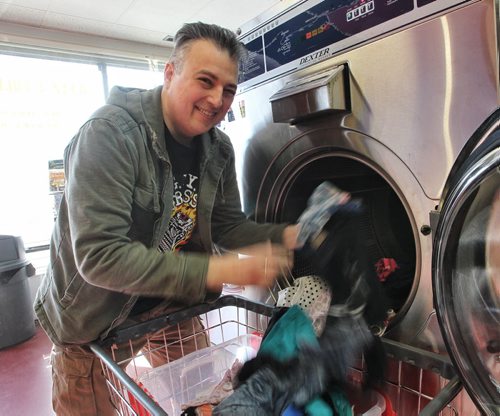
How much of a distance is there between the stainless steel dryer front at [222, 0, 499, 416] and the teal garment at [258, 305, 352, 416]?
0.25m

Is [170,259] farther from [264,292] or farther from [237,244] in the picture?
[264,292]

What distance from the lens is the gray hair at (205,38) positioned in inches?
35.7

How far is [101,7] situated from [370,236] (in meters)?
2.59

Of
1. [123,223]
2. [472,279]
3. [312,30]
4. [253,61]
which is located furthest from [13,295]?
[472,279]

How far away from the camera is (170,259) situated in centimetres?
73

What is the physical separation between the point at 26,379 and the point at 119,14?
255 centimetres

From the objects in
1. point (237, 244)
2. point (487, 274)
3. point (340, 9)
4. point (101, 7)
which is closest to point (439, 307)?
point (487, 274)

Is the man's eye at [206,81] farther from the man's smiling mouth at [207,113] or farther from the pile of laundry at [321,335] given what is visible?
the pile of laundry at [321,335]

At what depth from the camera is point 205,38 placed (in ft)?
2.95

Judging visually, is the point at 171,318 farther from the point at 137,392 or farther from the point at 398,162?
the point at 398,162

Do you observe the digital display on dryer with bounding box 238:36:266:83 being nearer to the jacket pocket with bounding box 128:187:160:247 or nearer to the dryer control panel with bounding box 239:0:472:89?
the dryer control panel with bounding box 239:0:472:89

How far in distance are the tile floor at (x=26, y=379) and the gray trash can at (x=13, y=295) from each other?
83 millimetres

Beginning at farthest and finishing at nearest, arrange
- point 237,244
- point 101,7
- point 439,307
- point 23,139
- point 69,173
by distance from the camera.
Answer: point 23,139 → point 101,7 → point 237,244 → point 69,173 → point 439,307

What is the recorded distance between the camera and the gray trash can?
251 centimetres
